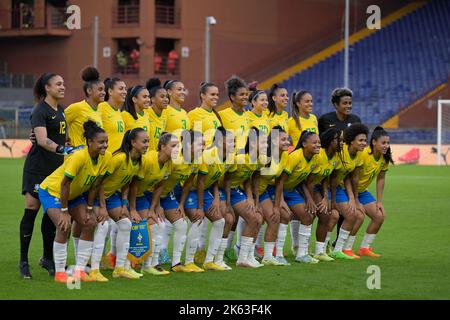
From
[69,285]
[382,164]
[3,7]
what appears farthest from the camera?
[3,7]

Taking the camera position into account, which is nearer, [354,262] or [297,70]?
[354,262]

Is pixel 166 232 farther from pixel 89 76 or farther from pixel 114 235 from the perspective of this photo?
pixel 89 76

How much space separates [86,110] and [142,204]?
1.21 meters

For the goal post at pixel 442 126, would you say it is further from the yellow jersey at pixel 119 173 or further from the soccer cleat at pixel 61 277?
the soccer cleat at pixel 61 277

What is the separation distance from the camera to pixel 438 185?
23.9 metres

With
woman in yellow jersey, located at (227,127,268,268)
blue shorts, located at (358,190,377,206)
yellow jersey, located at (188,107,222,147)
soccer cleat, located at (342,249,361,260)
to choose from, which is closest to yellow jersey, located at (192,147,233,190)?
woman in yellow jersey, located at (227,127,268,268)

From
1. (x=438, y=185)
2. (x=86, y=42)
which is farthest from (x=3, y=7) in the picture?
(x=438, y=185)

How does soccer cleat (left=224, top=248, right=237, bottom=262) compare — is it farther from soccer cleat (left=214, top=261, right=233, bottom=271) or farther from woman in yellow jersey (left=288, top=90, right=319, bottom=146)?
woman in yellow jersey (left=288, top=90, right=319, bottom=146)

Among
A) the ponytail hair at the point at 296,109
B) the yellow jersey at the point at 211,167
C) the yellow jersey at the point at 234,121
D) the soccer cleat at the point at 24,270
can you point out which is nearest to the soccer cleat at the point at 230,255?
the yellow jersey at the point at 211,167

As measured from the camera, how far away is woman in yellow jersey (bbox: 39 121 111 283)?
8.84 metres

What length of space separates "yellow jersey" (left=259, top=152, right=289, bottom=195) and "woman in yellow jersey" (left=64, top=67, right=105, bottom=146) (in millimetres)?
1987

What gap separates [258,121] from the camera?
37.3 feet

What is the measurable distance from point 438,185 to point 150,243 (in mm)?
15608
